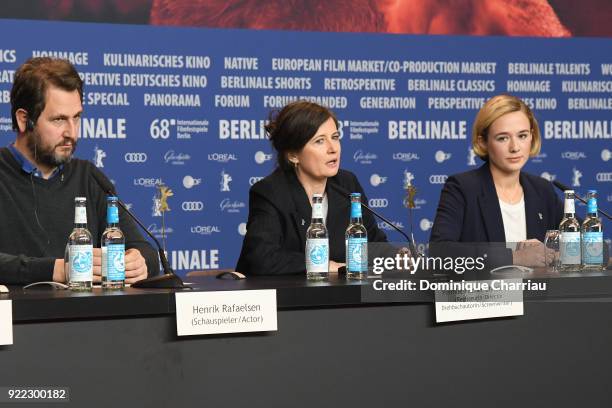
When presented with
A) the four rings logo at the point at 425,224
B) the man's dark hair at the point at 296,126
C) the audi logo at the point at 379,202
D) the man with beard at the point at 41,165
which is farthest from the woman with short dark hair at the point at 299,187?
the four rings logo at the point at 425,224

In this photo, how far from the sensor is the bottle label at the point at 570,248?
8.98 feet

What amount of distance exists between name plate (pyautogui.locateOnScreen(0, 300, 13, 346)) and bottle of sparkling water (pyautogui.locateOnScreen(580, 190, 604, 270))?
5.50 ft

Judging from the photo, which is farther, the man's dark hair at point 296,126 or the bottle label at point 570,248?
the man's dark hair at point 296,126

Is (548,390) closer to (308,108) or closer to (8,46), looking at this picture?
(308,108)

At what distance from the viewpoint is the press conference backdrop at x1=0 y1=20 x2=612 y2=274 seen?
4.68m

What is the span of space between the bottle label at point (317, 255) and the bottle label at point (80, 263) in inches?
24.5

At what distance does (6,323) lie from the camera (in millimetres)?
1916

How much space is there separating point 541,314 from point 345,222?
1.07m

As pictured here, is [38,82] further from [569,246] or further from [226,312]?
[569,246]

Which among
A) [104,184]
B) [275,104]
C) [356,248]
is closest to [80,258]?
[104,184]

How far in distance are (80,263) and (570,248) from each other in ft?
4.73

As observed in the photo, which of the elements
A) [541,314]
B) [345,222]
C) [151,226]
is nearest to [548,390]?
[541,314]

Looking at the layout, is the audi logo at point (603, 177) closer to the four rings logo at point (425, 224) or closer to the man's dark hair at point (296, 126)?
the four rings logo at point (425, 224)

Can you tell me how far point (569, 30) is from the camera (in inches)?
212
